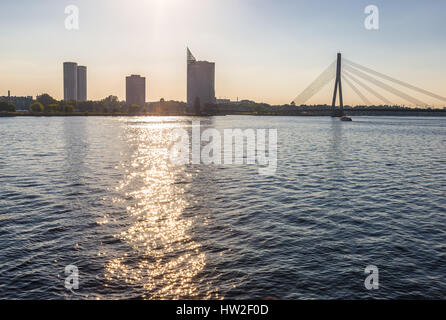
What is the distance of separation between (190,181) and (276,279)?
59.2 feet

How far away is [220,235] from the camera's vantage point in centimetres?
1587

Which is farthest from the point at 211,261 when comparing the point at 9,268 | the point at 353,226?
the point at 353,226

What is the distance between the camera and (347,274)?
12.4 meters

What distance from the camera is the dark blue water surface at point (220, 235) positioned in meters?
11.3

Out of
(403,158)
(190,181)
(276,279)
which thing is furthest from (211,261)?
(403,158)

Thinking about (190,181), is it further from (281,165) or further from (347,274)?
(347,274)

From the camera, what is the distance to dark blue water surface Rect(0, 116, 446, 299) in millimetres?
11344
